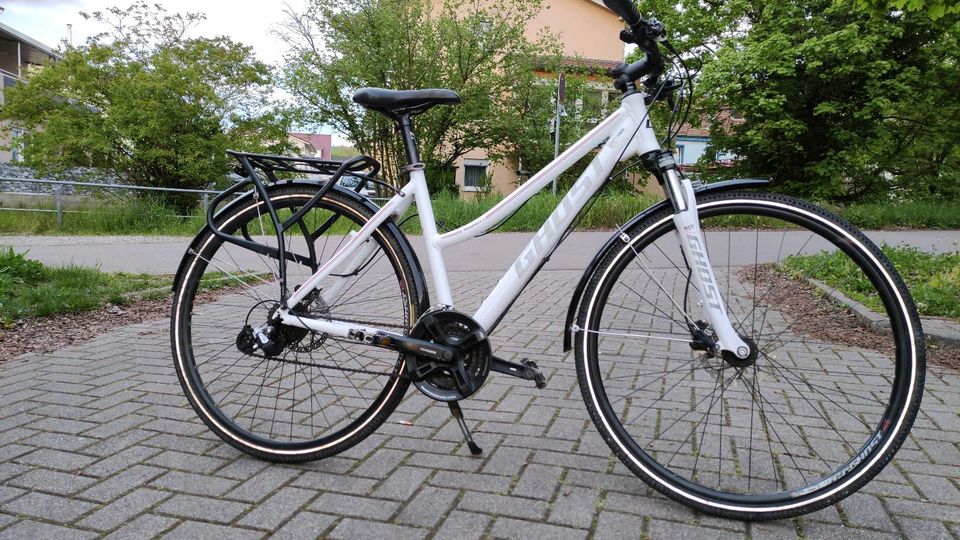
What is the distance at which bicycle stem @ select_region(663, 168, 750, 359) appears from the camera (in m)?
2.29

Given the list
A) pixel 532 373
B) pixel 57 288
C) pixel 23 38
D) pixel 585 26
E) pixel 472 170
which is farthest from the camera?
pixel 23 38

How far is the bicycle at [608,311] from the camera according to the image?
225 centimetres

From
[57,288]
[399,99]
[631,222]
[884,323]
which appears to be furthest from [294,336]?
[57,288]

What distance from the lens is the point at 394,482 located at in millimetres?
2508

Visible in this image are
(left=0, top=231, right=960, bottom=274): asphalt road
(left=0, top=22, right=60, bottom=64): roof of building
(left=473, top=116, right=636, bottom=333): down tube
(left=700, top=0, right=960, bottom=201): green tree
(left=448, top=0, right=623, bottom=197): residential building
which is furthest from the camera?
(left=0, top=22, right=60, bottom=64): roof of building

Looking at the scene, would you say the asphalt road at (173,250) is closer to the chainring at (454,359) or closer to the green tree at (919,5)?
the green tree at (919,5)

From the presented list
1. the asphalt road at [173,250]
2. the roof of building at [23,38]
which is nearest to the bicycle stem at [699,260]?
the asphalt road at [173,250]

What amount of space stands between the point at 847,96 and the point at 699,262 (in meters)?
22.2

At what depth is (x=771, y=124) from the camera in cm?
2088

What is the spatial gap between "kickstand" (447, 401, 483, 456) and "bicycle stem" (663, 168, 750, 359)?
974mm

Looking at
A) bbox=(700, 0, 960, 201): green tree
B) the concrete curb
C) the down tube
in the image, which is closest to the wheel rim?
the down tube

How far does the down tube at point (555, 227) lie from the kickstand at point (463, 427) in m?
0.32

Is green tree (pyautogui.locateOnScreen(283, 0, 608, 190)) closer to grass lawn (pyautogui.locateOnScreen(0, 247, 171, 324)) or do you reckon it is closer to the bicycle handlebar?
grass lawn (pyautogui.locateOnScreen(0, 247, 171, 324))

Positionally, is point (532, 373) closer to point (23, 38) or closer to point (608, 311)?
point (608, 311)
